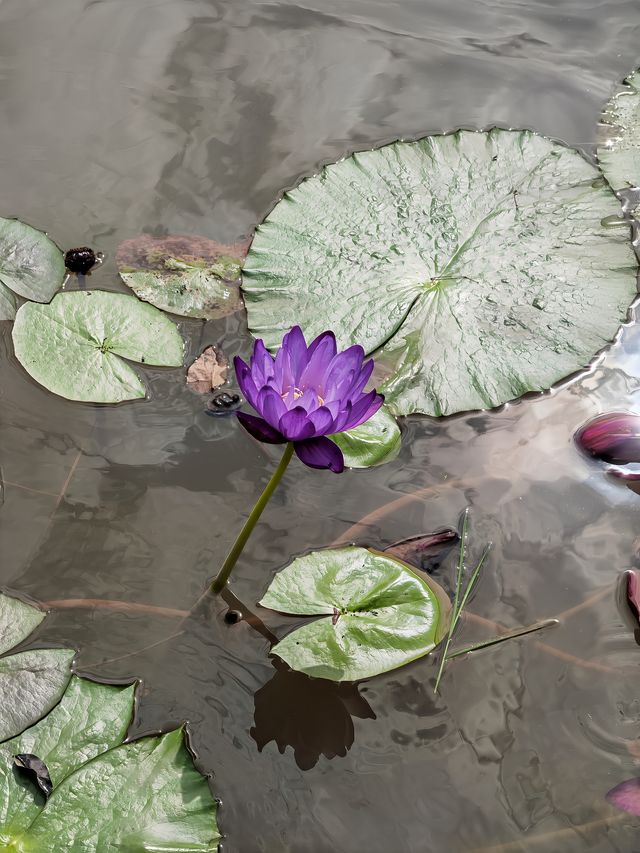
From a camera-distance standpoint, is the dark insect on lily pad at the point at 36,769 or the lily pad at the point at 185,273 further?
the lily pad at the point at 185,273

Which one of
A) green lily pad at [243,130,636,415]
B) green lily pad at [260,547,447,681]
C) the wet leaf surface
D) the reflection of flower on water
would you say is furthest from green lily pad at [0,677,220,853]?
green lily pad at [243,130,636,415]

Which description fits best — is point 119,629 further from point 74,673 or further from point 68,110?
point 68,110

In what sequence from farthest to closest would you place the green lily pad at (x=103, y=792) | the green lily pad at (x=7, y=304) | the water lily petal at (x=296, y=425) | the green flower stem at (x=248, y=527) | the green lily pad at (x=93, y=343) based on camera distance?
the green lily pad at (x=7, y=304), the green lily pad at (x=93, y=343), the green flower stem at (x=248, y=527), the water lily petal at (x=296, y=425), the green lily pad at (x=103, y=792)

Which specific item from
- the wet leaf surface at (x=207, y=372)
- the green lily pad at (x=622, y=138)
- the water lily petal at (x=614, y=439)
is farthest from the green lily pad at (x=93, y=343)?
the green lily pad at (x=622, y=138)

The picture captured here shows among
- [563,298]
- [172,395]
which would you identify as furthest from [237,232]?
[563,298]

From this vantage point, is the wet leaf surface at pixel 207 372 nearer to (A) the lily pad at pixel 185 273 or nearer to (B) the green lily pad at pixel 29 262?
(A) the lily pad at pixel 185 273

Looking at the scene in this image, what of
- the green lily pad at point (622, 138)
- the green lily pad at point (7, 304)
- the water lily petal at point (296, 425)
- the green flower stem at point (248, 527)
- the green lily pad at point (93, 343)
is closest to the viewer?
the water lily petal at point (296, 425)

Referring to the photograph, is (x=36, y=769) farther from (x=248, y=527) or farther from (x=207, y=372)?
(x=207, y=372)

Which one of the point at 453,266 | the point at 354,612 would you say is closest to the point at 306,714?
the point at 354,612
